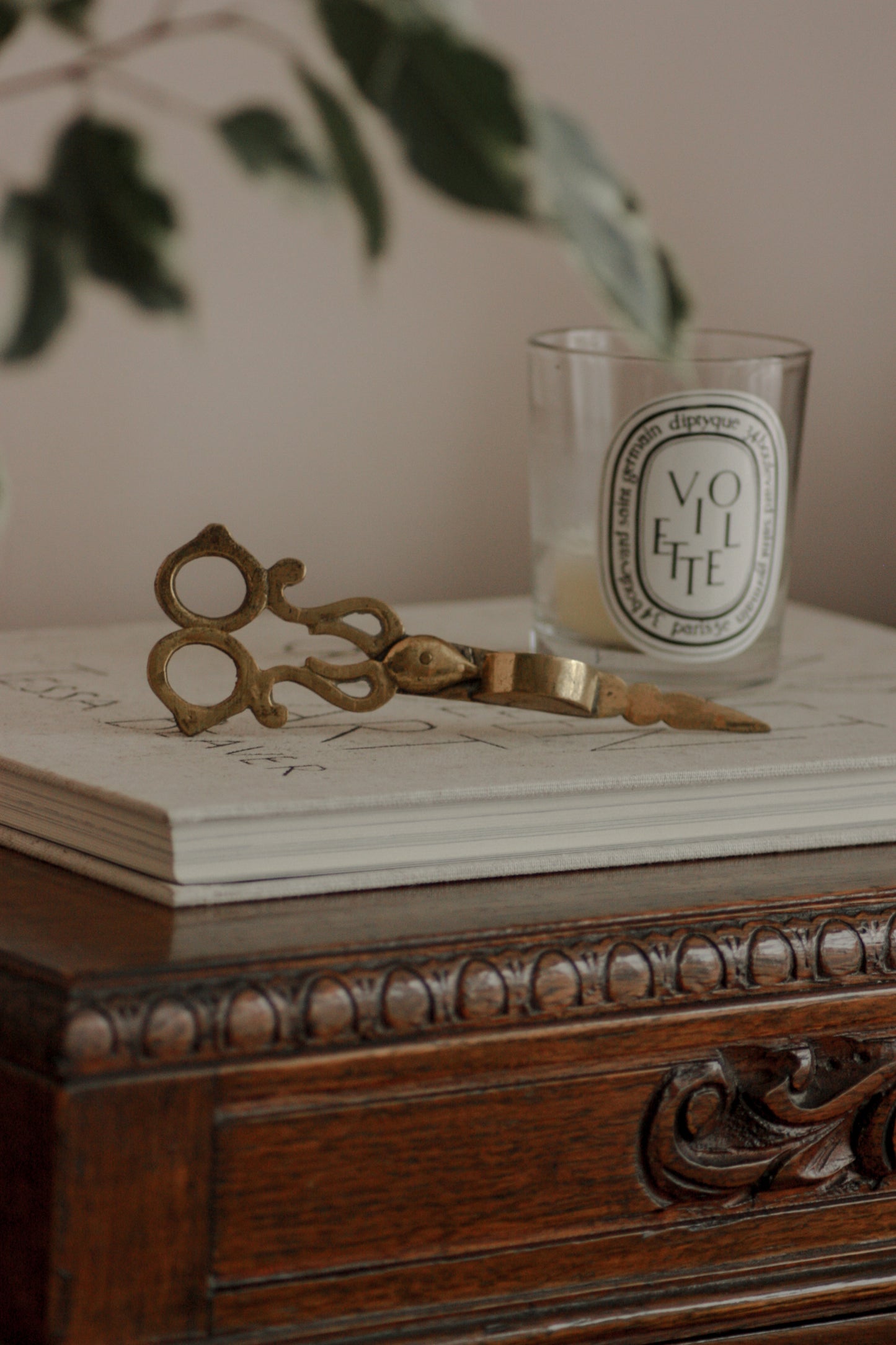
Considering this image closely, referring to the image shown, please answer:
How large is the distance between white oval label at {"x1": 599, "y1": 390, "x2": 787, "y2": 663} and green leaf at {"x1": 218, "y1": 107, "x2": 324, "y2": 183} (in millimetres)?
426

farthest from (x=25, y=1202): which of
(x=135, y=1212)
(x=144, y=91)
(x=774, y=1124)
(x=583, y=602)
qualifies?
(x=144, y=91)

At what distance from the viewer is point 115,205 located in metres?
0.21

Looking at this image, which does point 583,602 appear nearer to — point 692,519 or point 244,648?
point 692,519

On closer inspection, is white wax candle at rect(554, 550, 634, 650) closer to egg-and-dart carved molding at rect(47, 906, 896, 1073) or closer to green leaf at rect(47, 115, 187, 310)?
egg-and-dart carved molding at rect(47, 906, 896, 1073)

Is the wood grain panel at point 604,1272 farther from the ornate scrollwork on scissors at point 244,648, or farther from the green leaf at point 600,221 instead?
the green leaf at point 600,221

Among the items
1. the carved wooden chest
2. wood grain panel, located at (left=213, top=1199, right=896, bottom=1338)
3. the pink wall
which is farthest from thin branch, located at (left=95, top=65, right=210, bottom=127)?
wood grain panel, located at (left=213, top=1199, right=896, bottom=1338)

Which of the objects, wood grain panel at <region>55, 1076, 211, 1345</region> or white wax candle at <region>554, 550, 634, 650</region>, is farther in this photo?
white wax candle at <region>554, 550, 634, 650</region>

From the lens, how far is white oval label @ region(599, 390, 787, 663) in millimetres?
626

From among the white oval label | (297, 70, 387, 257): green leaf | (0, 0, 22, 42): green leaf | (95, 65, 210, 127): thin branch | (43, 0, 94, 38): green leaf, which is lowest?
the white oval label

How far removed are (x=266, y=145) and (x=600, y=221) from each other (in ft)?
0.17

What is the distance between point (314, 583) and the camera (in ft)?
2.92

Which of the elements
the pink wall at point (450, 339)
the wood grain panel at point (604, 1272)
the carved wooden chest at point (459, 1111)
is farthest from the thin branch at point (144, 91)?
the wood grain panel at point (604, 1272)

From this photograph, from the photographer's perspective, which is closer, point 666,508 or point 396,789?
point 396,789

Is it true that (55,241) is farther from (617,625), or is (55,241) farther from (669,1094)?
(617,625)
